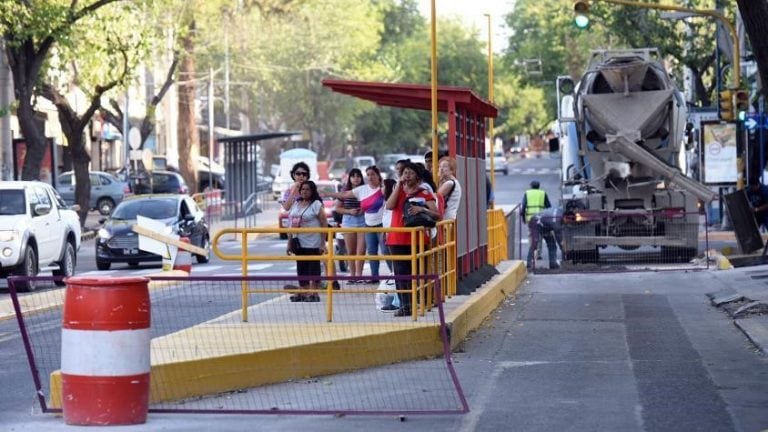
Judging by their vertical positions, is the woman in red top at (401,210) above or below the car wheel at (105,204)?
above

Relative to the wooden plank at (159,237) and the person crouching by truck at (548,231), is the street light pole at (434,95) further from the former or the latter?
the person crouching by truck at (548,231)

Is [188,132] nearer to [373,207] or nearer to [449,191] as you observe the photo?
[373,207]

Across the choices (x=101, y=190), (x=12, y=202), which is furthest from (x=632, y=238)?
(x=101, y=190)

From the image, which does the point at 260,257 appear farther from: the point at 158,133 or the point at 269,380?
the point at 158,133

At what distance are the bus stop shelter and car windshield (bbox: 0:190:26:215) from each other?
24.6 ft

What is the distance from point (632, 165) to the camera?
90.9ft

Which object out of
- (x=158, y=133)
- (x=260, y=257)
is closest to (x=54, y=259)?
(x=260, y=257)

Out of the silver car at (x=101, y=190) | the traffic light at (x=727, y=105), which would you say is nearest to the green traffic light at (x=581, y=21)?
the traffic light at (x=727, y=105)

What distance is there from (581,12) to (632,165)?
4317 mm

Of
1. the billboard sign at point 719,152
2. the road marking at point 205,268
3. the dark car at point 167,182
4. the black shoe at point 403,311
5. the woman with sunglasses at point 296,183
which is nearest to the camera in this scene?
the black shoe at point 403,311

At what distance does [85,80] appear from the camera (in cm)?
4134

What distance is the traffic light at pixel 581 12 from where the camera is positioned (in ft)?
98.7

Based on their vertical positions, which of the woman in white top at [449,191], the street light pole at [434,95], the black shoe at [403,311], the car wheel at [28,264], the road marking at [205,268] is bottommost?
the road marking at [205,268]

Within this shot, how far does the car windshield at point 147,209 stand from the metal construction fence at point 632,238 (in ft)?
27.0
